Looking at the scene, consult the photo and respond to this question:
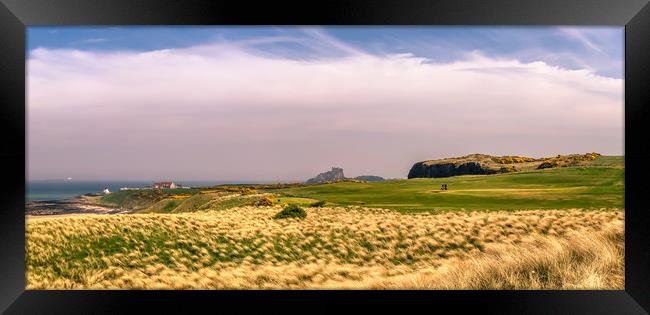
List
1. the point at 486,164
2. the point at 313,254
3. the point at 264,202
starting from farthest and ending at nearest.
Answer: the point at 486,164 < the point at 264,202 < the point at 313,254

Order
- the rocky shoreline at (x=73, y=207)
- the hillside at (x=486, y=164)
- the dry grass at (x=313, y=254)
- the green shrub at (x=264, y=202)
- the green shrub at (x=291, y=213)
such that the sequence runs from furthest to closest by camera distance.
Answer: the hillside at (x=486, y=164) → the green shrub at (x=264, y=202) → the green shrub at (x=291, y=213) → the rocky shoreline at (x=73, y=207) → the dry grass at (x=313, y=254)

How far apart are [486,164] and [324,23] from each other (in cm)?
4416

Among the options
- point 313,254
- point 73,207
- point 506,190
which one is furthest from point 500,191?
point 73,207

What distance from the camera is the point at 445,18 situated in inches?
164

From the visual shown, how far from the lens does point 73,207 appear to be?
16.9 metres

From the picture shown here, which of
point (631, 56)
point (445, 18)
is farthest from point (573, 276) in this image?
point (445, 18)

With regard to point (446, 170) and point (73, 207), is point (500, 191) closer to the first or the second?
point (446, 170)

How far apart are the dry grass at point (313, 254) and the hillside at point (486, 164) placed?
32218mm

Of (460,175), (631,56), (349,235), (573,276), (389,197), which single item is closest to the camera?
(631,56)

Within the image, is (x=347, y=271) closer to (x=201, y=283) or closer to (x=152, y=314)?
(x=201, y=283)

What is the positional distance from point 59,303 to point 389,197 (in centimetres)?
2823

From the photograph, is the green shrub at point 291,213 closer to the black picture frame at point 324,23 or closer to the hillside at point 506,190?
the black picture frame at point 324,23

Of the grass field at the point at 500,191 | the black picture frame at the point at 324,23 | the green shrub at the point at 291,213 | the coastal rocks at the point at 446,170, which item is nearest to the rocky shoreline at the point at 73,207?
the green shrub at the point at 291,213

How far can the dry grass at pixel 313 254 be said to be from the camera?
193 inches
